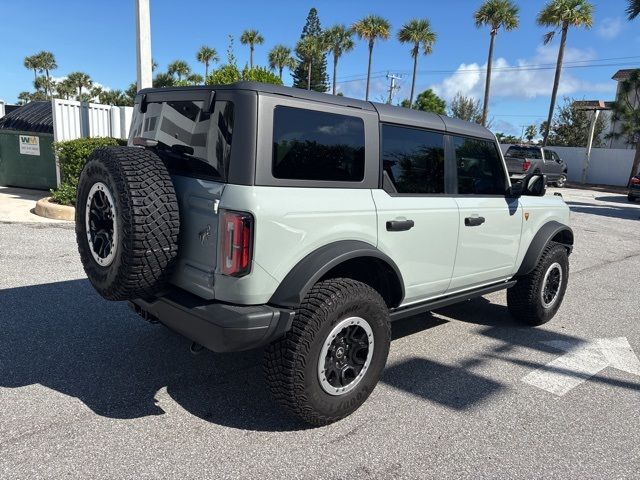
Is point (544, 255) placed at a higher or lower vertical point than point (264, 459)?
higher

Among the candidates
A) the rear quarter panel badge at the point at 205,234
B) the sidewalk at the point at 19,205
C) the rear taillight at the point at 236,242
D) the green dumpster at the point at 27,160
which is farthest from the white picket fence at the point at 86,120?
the rear taillight at the point at 236,242

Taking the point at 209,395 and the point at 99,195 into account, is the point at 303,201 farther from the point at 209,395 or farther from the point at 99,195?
the point at 209,395

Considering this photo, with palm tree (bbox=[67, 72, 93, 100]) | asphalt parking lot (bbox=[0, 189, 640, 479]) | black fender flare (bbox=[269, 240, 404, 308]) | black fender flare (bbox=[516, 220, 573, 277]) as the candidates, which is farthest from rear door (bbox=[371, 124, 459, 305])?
palm tree (bbox=[67, 72, 93, 100])

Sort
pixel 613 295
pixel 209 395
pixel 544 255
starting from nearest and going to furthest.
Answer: pixel 209 395 < pixel 544 255 < pixel 613 295

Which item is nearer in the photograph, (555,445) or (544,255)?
(555,445)

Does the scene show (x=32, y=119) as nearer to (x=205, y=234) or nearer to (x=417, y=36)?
(x=205, y=234)

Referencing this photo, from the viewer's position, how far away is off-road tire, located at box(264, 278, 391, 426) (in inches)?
105

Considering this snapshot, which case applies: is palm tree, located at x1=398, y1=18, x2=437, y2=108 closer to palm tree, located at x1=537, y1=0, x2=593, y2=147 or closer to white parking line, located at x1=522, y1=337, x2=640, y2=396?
palm tree, located at x1=537, y1=0, x2=593, y2=147

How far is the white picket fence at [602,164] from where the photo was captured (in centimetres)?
2870

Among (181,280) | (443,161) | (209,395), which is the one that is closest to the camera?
(181,280)

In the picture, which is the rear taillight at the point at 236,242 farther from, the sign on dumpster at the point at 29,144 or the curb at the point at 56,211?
the sign on dumpster at the point at 29,144

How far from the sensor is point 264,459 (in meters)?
2.57

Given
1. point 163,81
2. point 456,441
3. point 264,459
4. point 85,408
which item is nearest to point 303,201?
point 264,459

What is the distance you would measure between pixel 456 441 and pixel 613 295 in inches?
174
